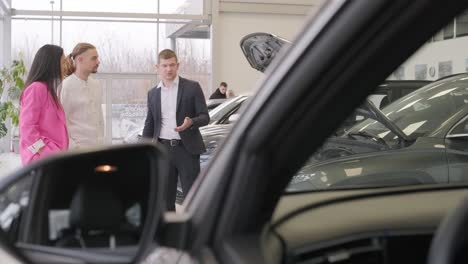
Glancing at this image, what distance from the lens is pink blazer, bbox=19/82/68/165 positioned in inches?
165

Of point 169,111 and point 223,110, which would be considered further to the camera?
point 223,110

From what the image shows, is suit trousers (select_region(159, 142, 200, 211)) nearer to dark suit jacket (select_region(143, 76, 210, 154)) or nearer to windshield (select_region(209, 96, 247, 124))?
dark suit jacket (select_region(143, 76, 210, 154))

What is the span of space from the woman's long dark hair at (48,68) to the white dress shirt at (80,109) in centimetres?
39

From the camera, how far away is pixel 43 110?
13.9ft

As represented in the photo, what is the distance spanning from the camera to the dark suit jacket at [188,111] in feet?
18.2

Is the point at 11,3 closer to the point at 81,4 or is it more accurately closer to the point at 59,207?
A: the point at 81,4

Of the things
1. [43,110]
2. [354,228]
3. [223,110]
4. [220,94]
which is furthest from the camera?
[220,94]

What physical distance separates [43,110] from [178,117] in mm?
1564

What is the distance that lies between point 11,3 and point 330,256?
54.4 feet

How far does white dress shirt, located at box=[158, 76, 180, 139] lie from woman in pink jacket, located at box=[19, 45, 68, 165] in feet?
4.52

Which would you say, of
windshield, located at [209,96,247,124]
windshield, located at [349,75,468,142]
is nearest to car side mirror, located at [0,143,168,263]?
windshield, located at [349,75,468,142]

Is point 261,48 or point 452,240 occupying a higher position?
point 261,48

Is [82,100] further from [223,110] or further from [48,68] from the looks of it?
[223,110]

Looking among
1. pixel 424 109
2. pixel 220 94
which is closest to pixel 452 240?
pixel 424 109
